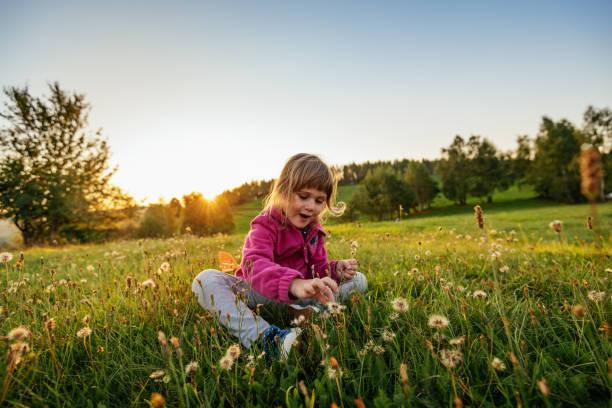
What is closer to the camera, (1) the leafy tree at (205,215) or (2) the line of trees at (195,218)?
(2) the line of trees at (195,218)

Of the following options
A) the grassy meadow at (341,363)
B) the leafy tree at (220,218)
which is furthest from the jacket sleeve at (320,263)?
the leafy tree at (220,218)

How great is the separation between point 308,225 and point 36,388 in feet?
8.12

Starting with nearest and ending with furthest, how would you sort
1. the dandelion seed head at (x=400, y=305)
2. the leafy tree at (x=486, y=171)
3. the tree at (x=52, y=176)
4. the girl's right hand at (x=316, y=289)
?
1. the dandelion seed head at (x=400, y=305)
2. the girl's right hand at (x=316, y=289)
3. the tree at (x=52, y=176)
4. the leafy tree at (x=486, y=171)

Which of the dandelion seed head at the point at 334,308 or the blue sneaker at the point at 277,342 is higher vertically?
the dandelion seed head at the point at 334,308

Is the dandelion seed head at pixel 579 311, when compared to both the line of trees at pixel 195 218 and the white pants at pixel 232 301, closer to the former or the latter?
the white pants at pixel 232 301

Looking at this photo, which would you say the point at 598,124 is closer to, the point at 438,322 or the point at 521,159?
the point at 521,159

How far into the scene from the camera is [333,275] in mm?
3318

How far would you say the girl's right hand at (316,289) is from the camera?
201 centimetres

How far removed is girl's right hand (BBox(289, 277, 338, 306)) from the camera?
201cm

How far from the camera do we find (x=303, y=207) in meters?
3.14

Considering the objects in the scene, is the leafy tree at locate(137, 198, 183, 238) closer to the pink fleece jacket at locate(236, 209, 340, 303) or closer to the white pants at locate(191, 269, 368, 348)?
the pink fleece jacket at locate(236, 209, 340, 303)

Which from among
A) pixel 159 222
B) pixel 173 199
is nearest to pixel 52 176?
pixel 159 222

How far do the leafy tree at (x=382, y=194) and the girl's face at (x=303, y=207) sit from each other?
155 feet

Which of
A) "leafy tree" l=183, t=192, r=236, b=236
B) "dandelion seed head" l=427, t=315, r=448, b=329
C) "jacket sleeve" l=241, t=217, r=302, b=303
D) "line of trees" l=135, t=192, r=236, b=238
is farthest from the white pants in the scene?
"leafy tree" l=183, t=192, r=236, b=236
